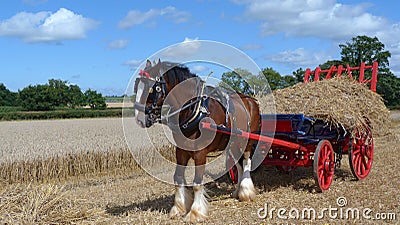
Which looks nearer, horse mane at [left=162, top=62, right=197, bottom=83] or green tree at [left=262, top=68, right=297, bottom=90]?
horse mane at [left=162, top=62, right=197, bottom=83]

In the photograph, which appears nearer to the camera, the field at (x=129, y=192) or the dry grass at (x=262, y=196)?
the field at (x=129, y=192)

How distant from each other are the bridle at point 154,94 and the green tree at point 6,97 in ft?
213

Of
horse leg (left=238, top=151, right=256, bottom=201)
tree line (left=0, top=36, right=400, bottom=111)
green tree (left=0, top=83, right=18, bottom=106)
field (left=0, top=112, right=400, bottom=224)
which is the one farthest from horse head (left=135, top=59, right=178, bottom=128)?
green tree (left=0, top=83, right=18, bottom=106)

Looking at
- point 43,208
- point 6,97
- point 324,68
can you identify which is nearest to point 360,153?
point 43,208

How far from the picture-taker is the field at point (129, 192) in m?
5.00

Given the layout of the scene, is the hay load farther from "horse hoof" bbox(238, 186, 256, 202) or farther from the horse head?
the horse head

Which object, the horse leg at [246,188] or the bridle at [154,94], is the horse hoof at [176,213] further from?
the bridle at [154,94]

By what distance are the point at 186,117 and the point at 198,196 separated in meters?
1.10

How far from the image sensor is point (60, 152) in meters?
9.89

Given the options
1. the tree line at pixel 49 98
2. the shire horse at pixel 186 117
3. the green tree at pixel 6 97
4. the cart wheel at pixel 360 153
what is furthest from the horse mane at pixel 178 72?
the green tree at pixel 6 97

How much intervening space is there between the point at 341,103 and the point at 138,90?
3.74 m

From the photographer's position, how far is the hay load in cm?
641

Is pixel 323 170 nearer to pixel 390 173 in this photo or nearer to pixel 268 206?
pixel 268 206

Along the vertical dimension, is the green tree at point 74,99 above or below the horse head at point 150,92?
above
